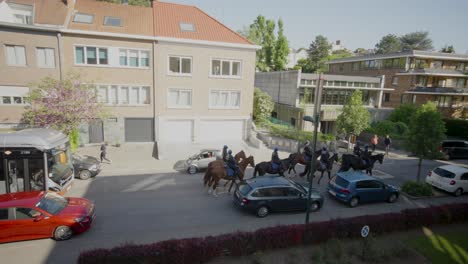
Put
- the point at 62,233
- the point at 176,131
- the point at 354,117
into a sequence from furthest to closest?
the point at 176,131, the point at 354,117, the point at 62,233

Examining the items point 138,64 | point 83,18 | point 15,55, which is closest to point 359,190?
point 138,64

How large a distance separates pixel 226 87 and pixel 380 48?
83.9m

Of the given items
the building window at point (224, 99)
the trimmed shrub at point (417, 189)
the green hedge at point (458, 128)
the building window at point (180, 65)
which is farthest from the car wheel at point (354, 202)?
the green hedge at point (458, 128)

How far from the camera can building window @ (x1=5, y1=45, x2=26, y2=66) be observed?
20.6 metres

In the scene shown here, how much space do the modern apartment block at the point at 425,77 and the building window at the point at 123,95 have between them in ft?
119

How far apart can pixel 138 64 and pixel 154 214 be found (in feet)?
49.8

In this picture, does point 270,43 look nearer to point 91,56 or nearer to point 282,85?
point 282,85

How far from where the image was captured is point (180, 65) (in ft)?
79.8

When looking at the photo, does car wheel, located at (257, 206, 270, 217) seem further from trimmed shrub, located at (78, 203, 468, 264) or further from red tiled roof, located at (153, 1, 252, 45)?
red tiled roof, located at (153, 1, 252, 45)

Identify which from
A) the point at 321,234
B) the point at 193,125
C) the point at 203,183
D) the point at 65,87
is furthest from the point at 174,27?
the point at 321,234

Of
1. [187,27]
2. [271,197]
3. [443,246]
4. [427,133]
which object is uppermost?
[187,27]

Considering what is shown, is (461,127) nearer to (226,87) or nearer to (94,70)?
(226,87)

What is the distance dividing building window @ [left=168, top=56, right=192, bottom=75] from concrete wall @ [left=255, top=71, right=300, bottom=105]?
13.3 m

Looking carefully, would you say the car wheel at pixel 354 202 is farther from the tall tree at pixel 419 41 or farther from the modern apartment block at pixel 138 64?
the tall tree at pixel 419 41
